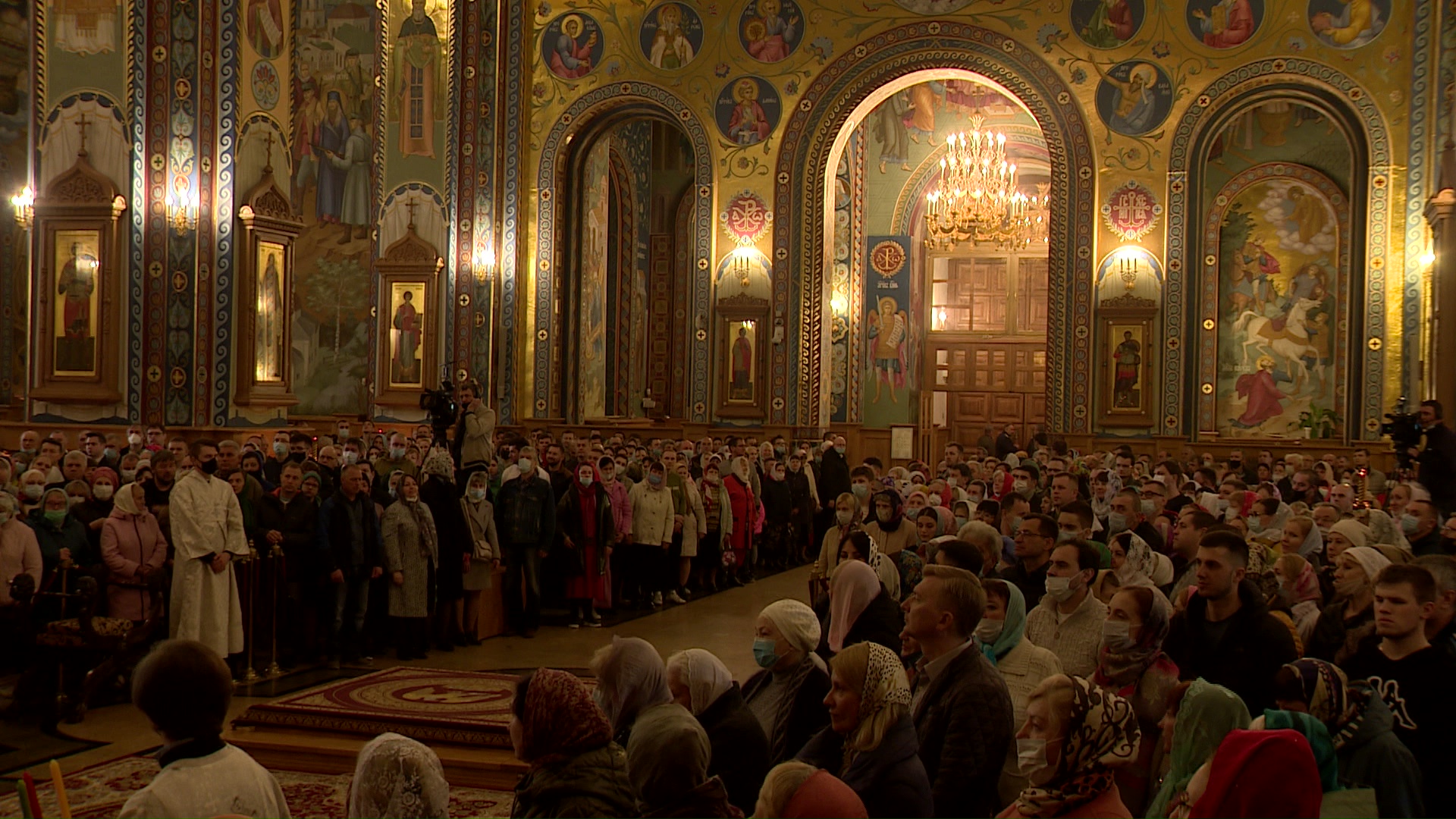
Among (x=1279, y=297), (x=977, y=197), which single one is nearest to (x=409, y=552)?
(x=977, y=197)

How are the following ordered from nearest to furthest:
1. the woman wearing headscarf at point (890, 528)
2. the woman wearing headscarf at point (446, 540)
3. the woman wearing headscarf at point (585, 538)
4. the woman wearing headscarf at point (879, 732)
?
the woman wearing headscarf at point (879, 732), the woman wearing headscarf at point (890, 528), the woman wearing headscarf at point (446, 540), the woman wearing headscarf at point (585, 538)

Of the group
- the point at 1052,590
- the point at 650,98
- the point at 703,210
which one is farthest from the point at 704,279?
the point at 1052,590

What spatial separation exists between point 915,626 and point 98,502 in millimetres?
7311

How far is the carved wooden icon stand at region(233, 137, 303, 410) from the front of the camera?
14.5m

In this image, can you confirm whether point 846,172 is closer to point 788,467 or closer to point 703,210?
point 703,210

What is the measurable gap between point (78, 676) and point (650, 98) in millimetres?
16287

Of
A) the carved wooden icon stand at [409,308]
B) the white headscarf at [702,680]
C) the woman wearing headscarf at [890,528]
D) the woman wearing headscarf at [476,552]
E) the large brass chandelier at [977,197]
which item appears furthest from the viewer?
the large brass chandelier at [977,197]

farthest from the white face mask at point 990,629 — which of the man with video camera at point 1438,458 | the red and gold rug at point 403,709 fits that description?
A: the man with video camera at point 1438,458

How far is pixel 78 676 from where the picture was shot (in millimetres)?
9078

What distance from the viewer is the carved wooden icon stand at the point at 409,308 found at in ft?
68.5

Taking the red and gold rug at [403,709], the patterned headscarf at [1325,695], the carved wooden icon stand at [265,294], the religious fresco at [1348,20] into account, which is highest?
the religious fresco at [1348,20]

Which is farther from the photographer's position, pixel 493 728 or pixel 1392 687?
pixel 493 728

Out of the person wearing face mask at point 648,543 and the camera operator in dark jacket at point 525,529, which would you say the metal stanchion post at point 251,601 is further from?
the person wearing face mask at point 648,543

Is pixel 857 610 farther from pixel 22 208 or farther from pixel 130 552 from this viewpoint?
pixel 22 208
